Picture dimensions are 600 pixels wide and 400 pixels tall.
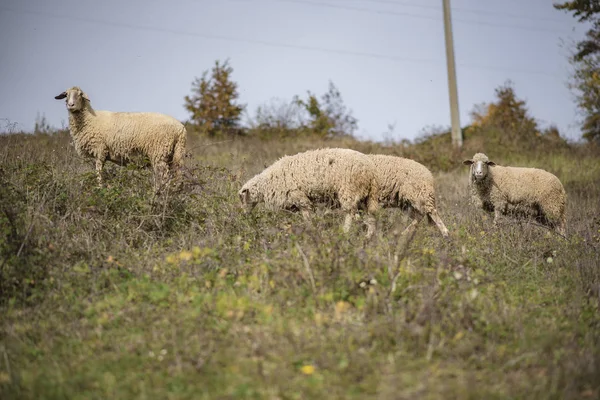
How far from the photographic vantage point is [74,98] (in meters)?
8.81

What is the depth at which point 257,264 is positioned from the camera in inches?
213

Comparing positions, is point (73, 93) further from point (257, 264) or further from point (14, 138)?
point (257, 264)

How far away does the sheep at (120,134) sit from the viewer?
8914mm

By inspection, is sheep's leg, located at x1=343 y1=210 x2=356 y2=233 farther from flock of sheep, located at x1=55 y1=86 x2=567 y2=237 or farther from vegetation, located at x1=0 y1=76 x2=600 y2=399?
vegetation, located at x1=0 y1=76 x2=600 y2=399

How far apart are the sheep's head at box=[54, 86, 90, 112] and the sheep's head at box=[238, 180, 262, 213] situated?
3.23 meters

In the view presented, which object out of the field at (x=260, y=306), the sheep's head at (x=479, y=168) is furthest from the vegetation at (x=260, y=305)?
the sheep's head at (x=479, y=168)

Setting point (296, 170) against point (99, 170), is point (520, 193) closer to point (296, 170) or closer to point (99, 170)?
point (296, 170)

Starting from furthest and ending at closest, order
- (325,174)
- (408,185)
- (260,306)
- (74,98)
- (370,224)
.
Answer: (408,185) < (74,98) < (325,174) < (370,224) < (260,306)

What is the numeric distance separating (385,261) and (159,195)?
10.9 feet

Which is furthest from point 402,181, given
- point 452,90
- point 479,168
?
point 452,90

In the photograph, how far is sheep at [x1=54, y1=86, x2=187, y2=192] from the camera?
8.91m

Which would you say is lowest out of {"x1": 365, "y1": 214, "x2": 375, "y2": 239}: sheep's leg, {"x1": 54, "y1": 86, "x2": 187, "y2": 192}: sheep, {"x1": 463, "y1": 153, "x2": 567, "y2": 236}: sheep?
{"x1": 365, "y1": 214, "x2": 375, "y2": 239}: sheep's leg

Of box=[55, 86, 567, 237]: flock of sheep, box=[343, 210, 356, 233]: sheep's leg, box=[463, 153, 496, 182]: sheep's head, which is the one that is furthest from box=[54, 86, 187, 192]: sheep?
box=[463, 153, 496, 182]: sheep's head

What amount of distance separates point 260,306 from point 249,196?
13.8ft
